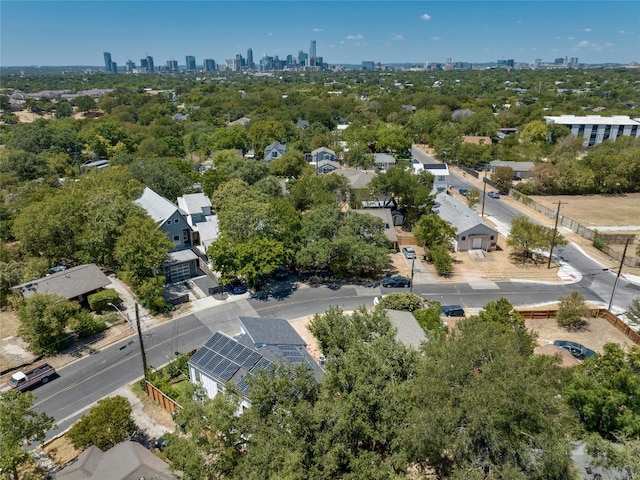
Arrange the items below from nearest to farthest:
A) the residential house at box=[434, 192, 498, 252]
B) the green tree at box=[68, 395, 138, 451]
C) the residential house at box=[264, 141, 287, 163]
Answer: the green tree at box=[68, 395, 138, 451] → the residential house at box=[434, 192, 498, 252] → the residential house at box=[264, 141, 287, 163]

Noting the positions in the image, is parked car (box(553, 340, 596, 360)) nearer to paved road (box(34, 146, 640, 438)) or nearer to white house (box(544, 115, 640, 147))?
paved road (box(34, 146, 640, 438))

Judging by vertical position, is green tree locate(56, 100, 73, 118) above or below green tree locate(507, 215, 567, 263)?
above

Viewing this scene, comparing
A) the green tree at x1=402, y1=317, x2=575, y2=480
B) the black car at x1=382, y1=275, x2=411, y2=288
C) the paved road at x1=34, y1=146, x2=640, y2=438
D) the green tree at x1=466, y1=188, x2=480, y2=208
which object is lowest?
the paved road at x1=34, y1=146, x2=640, y2=438

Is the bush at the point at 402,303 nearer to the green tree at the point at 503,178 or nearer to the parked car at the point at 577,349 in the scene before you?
the parked car at the point at 577,349

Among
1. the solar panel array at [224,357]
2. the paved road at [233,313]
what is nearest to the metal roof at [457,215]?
the paved road at [233,313]

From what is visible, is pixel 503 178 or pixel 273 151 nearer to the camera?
pixel 503 178

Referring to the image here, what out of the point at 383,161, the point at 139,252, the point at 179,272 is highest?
the point at 139,252

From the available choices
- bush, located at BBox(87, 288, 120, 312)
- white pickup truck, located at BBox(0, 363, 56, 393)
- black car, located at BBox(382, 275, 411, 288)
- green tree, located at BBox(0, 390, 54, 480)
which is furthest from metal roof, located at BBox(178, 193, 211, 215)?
green tree, located at BBox(0, 390, 54, 480)

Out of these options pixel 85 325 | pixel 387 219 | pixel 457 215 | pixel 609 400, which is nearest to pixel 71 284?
pixel 85 325

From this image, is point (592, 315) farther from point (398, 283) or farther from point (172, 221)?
point (172, 221)
